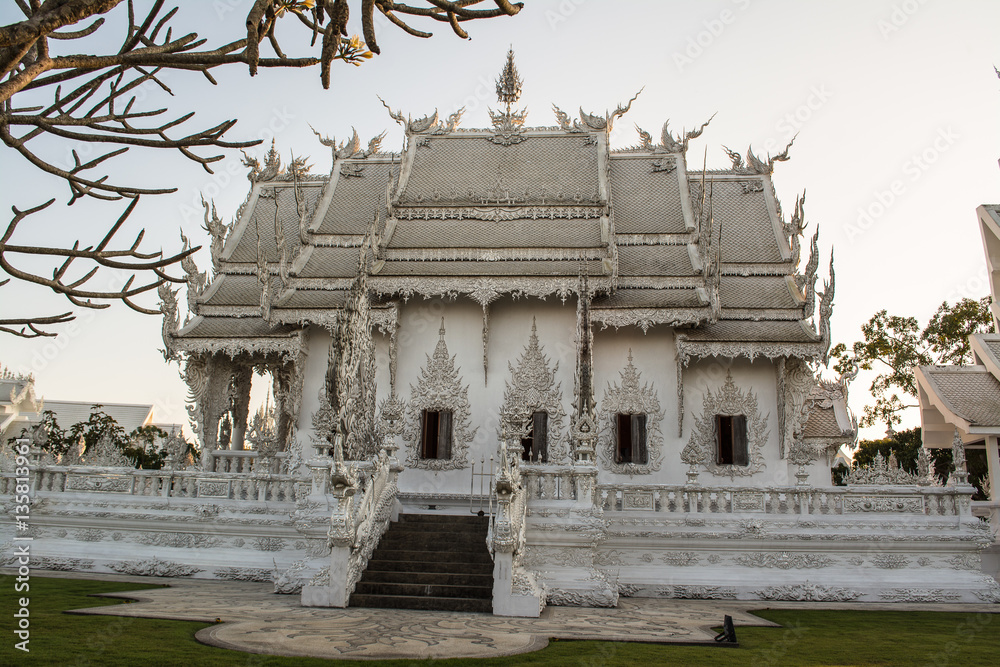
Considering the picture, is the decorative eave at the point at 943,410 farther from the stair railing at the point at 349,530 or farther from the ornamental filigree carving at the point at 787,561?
the stair railing at the point at 349,530

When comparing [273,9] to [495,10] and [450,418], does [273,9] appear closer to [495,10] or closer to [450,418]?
[495,10]

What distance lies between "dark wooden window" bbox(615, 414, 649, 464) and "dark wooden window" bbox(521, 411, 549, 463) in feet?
4.13

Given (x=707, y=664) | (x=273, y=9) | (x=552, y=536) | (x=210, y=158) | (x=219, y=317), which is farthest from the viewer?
(x=219, y=317)

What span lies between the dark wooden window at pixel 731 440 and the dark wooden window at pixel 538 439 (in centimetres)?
301

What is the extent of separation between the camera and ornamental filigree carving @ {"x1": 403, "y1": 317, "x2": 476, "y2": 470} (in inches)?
553

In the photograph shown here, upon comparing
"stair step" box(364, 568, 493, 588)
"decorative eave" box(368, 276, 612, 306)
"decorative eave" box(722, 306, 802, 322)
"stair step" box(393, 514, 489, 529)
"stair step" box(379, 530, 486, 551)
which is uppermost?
"decorative eave" box(368, 276, 612, 306)

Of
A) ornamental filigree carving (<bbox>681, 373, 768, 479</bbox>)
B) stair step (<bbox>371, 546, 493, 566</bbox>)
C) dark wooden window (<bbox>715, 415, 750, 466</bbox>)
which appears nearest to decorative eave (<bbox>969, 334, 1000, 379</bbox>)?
ornamental filigree carving (<bbox>681, 373, 768, 479</bbox>)

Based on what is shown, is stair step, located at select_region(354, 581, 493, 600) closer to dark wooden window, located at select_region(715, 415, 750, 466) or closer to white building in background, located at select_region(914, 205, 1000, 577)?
dark wooden window, located at select_region(715, 415, 750, 466)

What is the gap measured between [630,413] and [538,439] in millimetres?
1717

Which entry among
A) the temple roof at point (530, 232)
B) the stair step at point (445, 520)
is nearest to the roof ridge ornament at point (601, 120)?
the temple roof at point (530, 232)

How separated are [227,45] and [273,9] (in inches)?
13.1

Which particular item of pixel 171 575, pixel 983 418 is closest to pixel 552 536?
pixel 171 575

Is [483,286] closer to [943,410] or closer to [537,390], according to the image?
[537,390]

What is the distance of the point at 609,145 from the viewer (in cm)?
1823
